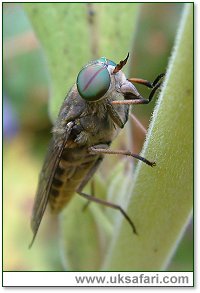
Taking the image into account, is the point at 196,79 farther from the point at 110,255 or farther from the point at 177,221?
the point at 110,255

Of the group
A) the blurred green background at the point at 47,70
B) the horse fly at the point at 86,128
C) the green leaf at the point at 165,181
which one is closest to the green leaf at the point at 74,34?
the blurred green background at the point at 47,70

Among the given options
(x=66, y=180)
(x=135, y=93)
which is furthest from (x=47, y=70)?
(x=135, y=93)

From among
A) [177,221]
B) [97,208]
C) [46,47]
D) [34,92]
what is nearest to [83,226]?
[97,208]

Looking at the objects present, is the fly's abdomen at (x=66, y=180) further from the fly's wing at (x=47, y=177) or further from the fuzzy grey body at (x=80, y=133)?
the fly's wing at (x=47, y=177)

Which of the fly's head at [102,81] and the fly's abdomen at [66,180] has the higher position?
the fly's head at [102,81]

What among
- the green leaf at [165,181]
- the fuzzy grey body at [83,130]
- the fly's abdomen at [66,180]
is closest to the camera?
the green leaf at [165,181]

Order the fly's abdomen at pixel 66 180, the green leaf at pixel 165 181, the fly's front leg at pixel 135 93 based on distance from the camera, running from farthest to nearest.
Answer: the fly's abdomen at pixel 66 180 < the fly's front leg at pixel 135 93 < the green leaf at pixel 165 181

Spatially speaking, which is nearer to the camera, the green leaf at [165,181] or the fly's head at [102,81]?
the green leaf at [165,181]
